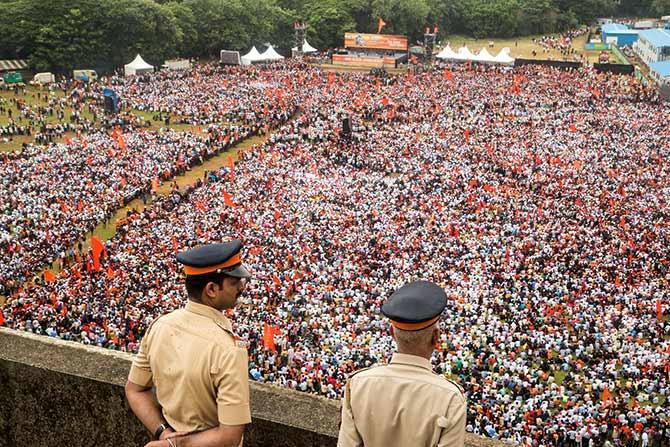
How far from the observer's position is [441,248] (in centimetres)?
2103

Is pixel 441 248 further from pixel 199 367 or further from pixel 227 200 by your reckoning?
pixel 199 367

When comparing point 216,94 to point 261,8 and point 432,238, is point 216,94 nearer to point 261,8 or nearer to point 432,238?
A: point 261,8

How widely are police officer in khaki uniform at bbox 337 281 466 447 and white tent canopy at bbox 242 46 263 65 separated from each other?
170ft

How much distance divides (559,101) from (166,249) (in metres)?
29.1

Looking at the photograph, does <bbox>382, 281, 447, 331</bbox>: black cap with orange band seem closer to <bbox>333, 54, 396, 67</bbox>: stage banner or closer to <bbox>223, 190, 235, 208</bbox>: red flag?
<bbox>223, 190, 235, 208</bbox>: red flag

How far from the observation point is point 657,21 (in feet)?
251

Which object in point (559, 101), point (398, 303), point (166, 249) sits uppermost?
point (398, 303)

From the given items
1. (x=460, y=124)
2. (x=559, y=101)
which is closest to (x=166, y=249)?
(x=460, y=124)

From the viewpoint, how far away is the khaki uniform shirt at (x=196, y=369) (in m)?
2.63

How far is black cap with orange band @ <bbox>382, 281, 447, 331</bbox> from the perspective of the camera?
102 inches

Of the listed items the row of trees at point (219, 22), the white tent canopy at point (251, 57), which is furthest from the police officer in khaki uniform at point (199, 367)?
the white tent canopy at point (251, 57)

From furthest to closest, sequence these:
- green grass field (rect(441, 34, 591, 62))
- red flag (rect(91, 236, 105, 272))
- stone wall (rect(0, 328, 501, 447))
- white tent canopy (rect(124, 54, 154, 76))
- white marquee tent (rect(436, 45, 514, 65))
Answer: green grass field (rect(441, 34, 591, 62))
white marquee tent (rect(436, 45, 514, 65))
white tent canopy (rect(124, 54, 154, 76))
red flag (rect(91, 236, 105, 272))
stone wall (rect(0, 328, 501, 447))

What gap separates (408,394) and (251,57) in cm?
5243

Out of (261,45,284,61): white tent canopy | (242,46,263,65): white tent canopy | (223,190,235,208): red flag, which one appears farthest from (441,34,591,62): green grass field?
(223,190,235,208): red flag
